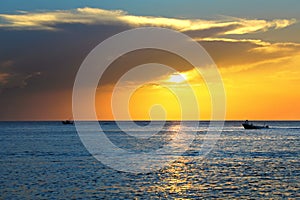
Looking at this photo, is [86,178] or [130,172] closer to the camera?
[86,178]

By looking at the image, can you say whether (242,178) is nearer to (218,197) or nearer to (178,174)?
(178,174)

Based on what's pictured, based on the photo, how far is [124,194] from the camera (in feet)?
133

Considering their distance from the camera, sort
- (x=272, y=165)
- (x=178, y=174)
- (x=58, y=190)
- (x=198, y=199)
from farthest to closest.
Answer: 1. (x=272, y=165)
2. (x=178, y=174)
3. (x=58, y=190)
4. (x=198, y=199)

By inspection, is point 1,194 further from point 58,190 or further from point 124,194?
point 124,194

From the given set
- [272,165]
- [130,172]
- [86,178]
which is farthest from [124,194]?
[272,165]

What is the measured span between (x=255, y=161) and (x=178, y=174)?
18439 mm

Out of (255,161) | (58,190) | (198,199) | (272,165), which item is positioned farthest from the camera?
(255,161)

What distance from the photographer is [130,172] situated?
179 feet

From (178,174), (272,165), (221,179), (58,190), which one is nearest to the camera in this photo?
(58,190)

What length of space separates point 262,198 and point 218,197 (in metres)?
3.56

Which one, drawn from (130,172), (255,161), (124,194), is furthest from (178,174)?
(255,161)

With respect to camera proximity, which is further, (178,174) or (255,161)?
(255,161)

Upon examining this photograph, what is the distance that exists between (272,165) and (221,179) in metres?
15.8

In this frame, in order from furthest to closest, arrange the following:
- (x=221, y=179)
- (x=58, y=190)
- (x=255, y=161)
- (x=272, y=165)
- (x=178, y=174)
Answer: (x=255, y=161) < (x=272, y=165) < (x=178, y=174) < (x=221, y=179) < (x=58, y=190)
